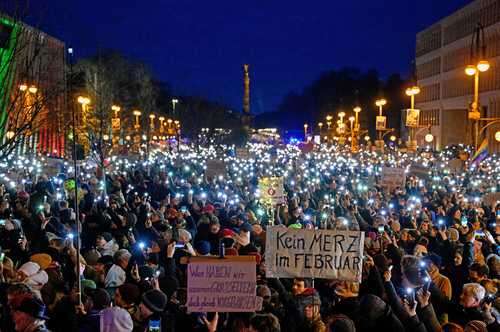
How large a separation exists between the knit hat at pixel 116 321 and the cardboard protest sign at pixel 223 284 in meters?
0.77

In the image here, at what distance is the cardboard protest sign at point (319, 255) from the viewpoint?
302 inches

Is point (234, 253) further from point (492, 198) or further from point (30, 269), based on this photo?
point (492, 198)

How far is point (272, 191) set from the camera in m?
18.0

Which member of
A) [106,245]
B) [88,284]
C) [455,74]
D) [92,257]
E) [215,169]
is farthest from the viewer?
[455,74]

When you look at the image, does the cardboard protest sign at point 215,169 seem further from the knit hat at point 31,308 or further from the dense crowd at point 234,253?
the knit hat at point 31,308

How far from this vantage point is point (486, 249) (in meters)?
11.9

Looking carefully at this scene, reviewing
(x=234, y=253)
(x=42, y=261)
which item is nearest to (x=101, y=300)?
(x=42, y=261)

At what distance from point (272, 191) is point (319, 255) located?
1029 centimetres

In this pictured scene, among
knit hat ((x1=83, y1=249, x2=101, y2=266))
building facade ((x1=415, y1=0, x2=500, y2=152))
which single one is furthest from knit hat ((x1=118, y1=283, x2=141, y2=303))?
building facade ((x1=415, y1=0, x2=500, y2=152))

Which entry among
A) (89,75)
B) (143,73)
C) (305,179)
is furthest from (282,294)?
(143,73)

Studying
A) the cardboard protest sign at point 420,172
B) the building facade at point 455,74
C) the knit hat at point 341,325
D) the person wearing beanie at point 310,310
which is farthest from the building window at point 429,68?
the knit hat at point 341,325

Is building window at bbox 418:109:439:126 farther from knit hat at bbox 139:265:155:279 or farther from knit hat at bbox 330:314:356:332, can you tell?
knit hat at bbox 330:314:356:332

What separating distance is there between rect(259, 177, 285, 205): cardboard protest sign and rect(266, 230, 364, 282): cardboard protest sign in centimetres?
1003

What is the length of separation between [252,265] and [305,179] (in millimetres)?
20195
